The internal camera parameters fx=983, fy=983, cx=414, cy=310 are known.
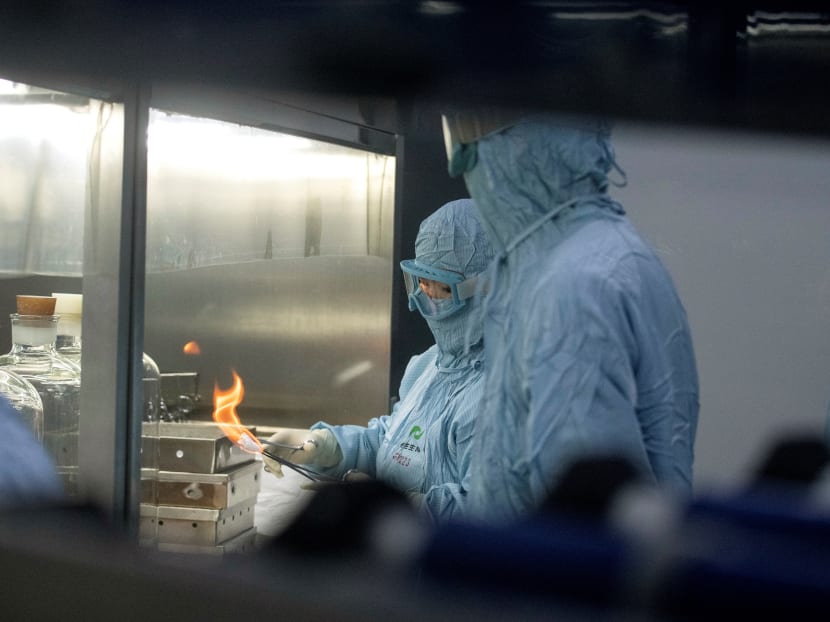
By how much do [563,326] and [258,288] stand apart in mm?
2007

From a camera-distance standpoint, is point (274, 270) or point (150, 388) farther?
point (274, 270)

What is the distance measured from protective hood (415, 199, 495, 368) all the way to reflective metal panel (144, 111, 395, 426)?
11.6 inches

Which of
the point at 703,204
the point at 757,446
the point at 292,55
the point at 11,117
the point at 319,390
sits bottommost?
the point at 319,390

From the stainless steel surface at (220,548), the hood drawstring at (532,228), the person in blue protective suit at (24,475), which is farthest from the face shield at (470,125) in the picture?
the person in blue protective suit at (24,475)

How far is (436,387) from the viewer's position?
8.21 ft

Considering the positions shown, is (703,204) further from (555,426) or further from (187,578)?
(187,578)

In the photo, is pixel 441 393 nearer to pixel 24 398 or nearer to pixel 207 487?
pixel 207 487

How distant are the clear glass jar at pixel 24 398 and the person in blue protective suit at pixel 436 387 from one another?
24.5 inches

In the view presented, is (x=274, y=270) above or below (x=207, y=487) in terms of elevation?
above

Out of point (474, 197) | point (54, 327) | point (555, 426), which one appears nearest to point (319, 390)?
point (54, 327)

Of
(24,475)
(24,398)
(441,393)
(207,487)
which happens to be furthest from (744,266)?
(207,487)

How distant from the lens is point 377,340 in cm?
339

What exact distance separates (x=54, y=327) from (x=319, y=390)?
1355 mm

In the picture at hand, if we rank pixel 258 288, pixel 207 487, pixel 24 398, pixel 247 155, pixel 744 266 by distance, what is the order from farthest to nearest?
pixel 258 288, pixel 247 155, pixel 207 487, pixel 24 398, pixel 744 266
